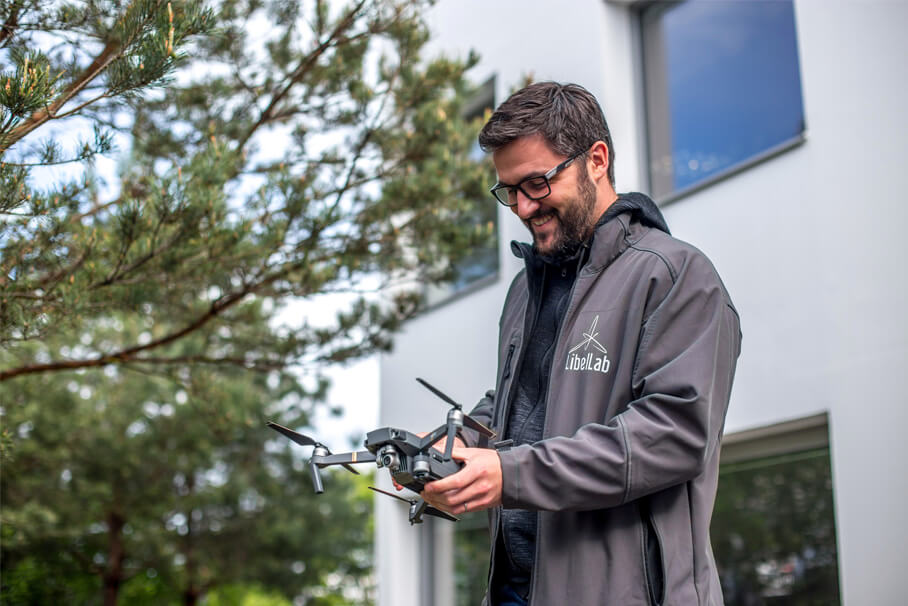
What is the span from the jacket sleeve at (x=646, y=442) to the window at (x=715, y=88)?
2.78 meters

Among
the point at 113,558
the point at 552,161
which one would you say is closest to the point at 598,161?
the point at 552,161

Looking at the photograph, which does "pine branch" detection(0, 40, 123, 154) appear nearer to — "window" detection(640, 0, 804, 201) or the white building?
the white building

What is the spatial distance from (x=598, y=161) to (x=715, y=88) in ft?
10.9

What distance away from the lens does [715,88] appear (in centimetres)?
508

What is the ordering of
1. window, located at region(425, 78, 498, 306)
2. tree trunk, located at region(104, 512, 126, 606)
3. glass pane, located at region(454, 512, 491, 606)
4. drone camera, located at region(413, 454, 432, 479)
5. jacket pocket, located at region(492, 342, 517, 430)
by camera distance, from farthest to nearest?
1. tree trunk, located at region(104, 512, 126, 606)
2. glass pane, located at region(454, 512, 491, 606)
3. window, located at region(425, 78, 498, 306)
4. jacket pocket, located at region(492, 342, 517, 430)
5. drone camera, located at region(413, 454, 432, 479)

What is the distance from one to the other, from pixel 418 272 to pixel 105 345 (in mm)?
7618

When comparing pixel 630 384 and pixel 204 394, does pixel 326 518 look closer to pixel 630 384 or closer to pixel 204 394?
pixel 204 394

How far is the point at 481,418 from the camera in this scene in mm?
2205

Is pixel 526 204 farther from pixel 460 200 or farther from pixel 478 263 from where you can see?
pixel 478 263

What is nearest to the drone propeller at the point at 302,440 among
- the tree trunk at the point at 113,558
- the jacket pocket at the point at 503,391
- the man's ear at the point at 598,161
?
the jacket pocket at the point at 503,391

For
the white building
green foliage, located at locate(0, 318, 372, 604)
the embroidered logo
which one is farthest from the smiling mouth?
green foliage, located at locate(0, 318, 372, 604)

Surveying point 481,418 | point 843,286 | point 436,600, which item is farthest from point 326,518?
point 481,418

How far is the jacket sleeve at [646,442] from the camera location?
163 cm

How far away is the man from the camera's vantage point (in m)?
1.64
